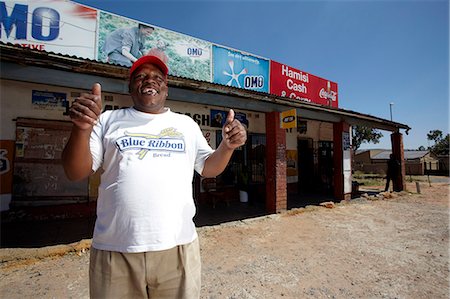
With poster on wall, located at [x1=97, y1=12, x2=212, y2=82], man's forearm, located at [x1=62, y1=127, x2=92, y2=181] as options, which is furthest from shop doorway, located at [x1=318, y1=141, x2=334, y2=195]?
man's forearm, located at [x1=62, y1=127, x2=92, y2=181]

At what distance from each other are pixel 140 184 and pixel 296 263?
11.7 feet

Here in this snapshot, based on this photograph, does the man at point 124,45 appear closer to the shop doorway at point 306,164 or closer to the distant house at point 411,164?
the shop doorway at point 306,164

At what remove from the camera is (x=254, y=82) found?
13.1 m

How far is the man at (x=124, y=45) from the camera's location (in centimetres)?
920

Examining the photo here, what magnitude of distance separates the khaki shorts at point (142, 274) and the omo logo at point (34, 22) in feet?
31.0

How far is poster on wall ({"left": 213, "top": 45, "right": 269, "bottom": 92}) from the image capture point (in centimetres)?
1191

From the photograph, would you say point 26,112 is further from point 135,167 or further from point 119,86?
point 135,167

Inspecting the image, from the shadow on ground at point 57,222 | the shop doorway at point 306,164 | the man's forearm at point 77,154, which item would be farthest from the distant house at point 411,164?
the man's forearm at point 77,154

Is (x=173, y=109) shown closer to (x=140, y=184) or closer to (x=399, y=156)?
(x=140, y=184)

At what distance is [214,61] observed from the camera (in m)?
11.8

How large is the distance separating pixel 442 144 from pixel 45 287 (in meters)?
67.0

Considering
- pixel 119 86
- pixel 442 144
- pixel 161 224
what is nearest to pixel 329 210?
pixel 119 86

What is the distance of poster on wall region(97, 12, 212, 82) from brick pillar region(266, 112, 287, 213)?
16.8 feet

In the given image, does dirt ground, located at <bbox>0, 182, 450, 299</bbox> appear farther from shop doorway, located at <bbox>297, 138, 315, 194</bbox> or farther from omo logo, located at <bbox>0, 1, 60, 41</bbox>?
omo logo, located at <bbox>0, 1, 60, 41</bbox>
